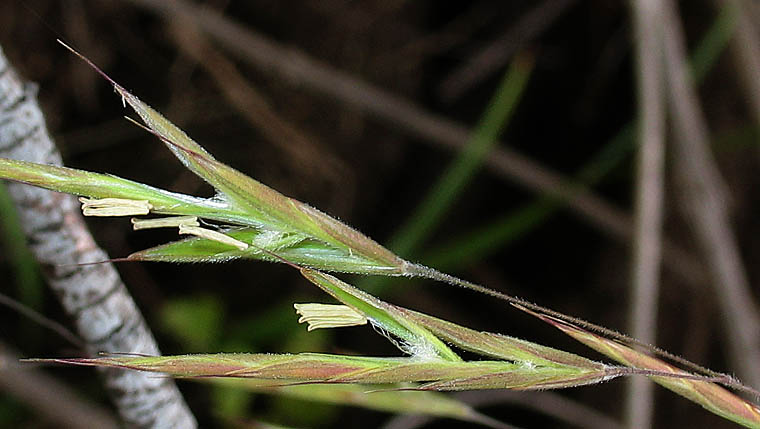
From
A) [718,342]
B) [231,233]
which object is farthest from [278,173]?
[231,233]

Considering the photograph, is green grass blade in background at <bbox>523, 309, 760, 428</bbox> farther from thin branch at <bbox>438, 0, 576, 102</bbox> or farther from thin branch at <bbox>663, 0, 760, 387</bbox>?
thin branch at <bbox>438, 0, 576, 102</bbox>

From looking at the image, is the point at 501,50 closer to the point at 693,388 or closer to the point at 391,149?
the point at 391,149

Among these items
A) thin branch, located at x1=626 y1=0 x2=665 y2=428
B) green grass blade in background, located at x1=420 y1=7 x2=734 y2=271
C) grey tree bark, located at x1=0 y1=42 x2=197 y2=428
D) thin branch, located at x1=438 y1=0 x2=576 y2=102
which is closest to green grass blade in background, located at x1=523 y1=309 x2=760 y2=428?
grey tree bark, located at x1=0 y1=42 x2=197 y2=428

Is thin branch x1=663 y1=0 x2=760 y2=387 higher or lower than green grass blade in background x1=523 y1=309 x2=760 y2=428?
higher

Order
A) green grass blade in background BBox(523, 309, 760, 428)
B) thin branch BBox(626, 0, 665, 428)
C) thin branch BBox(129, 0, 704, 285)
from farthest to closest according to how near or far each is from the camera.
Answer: thin branch BBox(129, 0, 704, 285)
thin branch BBox(626, 0, 665, 428)
green grass blade in background BBox(523, 309, 760, 428)

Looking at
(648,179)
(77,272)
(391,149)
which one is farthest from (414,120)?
(77,272)

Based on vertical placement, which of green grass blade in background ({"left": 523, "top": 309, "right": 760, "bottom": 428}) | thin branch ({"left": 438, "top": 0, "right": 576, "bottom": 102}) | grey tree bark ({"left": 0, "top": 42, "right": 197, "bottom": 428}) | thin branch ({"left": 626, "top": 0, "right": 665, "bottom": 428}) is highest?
thin branch ({"left": 438, "top": 0, "right": 576, "bottom": 102})

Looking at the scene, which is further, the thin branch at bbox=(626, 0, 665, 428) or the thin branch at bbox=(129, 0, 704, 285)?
the thin branch at bbox=(129, 0, 704, 285)

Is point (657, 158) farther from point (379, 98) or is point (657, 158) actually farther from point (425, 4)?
point (425, 4)

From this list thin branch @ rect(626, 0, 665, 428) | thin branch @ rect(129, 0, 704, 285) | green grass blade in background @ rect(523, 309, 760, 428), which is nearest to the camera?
green grass blade in background @ rect(523, 309, 760, 428)
